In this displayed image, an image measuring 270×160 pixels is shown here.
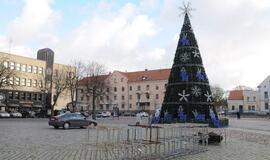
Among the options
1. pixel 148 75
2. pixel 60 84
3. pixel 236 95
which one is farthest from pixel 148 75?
pixel 60 84

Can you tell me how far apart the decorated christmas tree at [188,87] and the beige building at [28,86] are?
4918cm

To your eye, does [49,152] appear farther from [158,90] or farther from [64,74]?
[158,90]

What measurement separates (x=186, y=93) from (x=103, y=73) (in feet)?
145

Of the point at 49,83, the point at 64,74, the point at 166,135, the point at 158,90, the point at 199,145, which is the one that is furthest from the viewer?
the point at 158,90

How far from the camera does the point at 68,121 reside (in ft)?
107

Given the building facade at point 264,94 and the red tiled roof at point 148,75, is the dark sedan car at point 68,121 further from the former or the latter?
the building facade at point 264,94

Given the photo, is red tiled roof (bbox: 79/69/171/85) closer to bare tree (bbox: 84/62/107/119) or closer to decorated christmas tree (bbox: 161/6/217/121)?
bare tree (bbox: 84/62/107/119)

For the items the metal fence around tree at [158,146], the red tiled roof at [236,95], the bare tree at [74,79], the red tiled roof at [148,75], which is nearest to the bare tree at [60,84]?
the bare tree at [74,79]

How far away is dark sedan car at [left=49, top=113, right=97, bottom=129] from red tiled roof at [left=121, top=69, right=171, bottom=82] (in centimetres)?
8187

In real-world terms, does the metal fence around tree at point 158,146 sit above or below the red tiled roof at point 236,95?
below

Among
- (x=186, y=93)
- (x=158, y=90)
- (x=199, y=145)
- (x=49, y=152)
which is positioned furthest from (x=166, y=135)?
(x=158, y=90)

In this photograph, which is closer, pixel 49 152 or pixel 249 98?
pixel 49 152

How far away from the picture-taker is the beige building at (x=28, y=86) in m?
81.5

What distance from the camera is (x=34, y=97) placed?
87.4 meters
